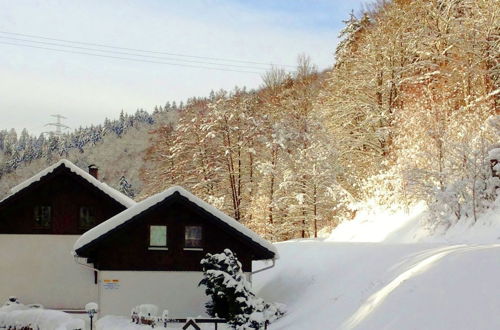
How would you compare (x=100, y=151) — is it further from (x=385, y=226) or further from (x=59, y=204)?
(x=385, y=226)

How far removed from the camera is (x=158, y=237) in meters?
22.5

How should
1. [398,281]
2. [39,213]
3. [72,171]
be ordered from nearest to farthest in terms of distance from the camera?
[398,281] → [72,171] → [39,213]

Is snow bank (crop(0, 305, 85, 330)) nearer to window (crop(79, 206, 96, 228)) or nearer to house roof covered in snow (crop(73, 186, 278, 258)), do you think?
house roof covered in snow (crop(73, 186, 278, 258))

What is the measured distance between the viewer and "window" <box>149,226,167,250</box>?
22.4m

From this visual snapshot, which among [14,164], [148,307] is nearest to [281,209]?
[148,307]

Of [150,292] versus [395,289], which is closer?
[395,289]

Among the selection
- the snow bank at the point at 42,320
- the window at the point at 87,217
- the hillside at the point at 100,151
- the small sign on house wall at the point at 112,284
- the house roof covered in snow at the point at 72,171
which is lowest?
the snow bank at the point at 42,320

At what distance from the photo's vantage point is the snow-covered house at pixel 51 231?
28172mm

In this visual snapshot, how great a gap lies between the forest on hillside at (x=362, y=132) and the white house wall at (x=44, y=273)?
14342 millimetres

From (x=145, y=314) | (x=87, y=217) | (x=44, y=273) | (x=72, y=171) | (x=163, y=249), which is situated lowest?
(x=145, y=314)

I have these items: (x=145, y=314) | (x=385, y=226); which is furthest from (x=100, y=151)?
(x=145, y=314)

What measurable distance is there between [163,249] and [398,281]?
1078 cm

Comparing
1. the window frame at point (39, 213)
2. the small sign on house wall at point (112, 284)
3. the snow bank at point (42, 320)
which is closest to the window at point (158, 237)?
the small sign on house wall at point (112, 284)

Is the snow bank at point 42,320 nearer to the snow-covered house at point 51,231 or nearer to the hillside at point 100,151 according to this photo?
the snow-covered house at point 51,231
